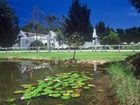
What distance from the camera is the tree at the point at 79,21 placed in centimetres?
6367

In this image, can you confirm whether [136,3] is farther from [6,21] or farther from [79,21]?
[79,21]

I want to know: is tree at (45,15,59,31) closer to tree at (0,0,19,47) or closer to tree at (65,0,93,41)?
tree at (65,0,93,41)

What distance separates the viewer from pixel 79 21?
63.7 meters

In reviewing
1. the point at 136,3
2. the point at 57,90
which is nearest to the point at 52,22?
the point at 136,3

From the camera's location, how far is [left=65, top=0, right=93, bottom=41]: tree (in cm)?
6367

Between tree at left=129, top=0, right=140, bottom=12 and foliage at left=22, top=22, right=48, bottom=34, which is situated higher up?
foliage at left=22, top=22, right=48, bottom=34

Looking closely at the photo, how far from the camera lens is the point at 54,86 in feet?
38.0

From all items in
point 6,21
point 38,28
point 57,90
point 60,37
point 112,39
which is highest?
point 38,28

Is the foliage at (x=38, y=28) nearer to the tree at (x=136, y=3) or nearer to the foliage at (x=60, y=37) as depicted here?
the foliage at (x=60, y=37)

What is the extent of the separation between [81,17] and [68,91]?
180 ft

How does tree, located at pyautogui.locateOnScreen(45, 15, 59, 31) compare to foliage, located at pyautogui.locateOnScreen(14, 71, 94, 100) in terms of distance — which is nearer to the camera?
foliage, located at pyautogui.locateOnScreen(14, 71, 94, 100)

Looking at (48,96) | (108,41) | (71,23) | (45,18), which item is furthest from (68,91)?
(45,18)

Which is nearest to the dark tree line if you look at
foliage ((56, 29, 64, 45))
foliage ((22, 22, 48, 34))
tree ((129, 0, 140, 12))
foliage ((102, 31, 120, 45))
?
foliage ((102, 31, 120, 45))

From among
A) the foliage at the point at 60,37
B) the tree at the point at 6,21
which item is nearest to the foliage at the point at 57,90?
the tree at the point at 6,21
